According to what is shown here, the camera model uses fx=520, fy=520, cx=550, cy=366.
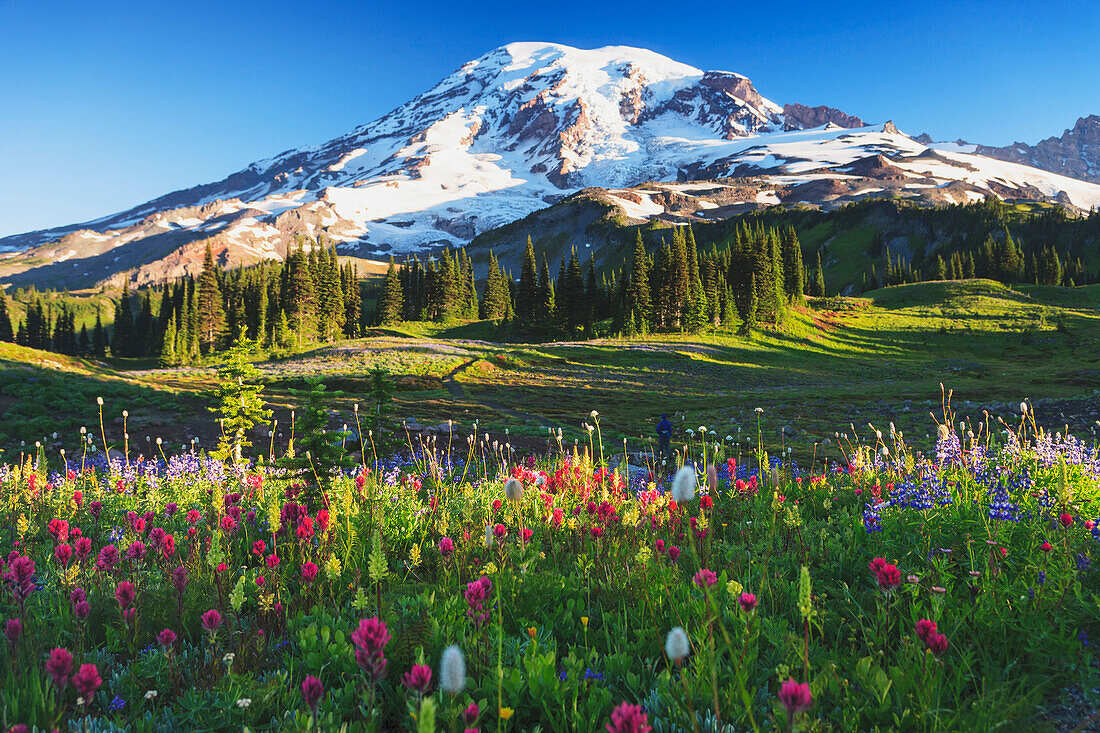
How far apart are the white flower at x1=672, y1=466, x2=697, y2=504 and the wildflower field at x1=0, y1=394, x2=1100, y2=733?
0.01 m

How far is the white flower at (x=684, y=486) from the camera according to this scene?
7.80 ft

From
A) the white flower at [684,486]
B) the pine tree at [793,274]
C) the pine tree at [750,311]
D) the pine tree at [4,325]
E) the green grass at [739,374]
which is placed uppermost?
the pine tree at [4,325]

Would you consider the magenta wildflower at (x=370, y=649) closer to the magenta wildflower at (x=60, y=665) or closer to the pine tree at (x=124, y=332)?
the magenta wildflower at (x=60, y=665)

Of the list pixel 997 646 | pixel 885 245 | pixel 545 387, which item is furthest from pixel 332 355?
pixel 885 245

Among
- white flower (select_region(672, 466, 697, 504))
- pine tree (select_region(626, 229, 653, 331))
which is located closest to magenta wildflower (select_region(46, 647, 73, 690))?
white flower (select_region(672, 466, 697, 504))

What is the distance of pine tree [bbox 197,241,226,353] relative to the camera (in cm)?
8475

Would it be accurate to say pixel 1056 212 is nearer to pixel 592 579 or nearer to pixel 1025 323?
pixel 1025 323

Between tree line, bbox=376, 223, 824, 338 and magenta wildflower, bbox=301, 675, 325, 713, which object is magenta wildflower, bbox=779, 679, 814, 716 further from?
tree line, bbox=376, 223, 824, 338

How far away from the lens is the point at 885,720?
2.34m

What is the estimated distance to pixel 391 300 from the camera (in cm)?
9106

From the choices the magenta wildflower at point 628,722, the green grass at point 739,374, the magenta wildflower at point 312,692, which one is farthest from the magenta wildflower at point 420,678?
the green grass at point 739,374

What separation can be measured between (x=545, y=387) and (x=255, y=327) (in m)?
69.7

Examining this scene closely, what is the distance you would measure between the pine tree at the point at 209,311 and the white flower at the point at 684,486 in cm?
9955

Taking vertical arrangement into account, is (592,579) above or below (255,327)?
below
